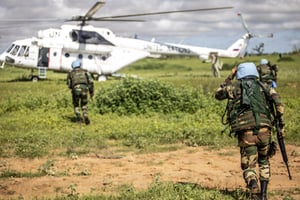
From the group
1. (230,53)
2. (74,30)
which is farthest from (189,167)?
(230,53)

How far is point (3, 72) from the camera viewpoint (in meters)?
35.1

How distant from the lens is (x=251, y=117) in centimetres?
567

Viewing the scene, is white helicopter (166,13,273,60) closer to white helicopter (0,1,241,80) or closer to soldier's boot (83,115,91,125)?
white helicopter (0,1,241,80)

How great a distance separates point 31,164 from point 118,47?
18.7m

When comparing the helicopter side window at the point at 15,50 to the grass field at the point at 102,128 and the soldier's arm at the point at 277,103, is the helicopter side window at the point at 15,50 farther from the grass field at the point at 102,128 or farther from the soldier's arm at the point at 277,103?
the soldier's arm at the point at 277,103

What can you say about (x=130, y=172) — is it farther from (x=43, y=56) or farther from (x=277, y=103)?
(x=43, y=56)

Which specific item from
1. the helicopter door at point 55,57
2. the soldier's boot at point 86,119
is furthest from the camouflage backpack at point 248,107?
the helicopter door at point 55,57

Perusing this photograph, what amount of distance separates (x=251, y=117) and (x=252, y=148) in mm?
380

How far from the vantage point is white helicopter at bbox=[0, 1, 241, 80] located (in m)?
25.3

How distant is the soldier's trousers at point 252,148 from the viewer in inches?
224

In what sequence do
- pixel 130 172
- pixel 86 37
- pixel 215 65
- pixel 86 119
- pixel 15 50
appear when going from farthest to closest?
1. pixel 215 65
2. pixel 15 50
3. pixel 86 37
4. pixel 86 119
5. pixel 130 172

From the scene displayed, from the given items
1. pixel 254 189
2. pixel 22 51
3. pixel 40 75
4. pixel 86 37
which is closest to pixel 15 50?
pixel 22 51

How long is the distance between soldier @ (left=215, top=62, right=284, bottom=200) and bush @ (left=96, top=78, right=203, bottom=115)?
8.06 m

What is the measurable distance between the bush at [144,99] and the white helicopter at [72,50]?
10.8 metres
